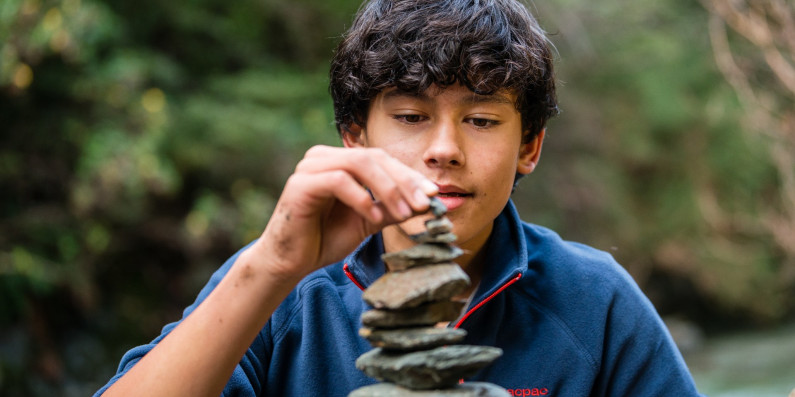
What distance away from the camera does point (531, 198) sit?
36.9ft

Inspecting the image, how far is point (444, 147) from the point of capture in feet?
8.52

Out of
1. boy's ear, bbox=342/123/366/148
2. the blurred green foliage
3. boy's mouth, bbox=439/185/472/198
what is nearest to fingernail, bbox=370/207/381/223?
boy's mouth, bbox=439/185/472/198

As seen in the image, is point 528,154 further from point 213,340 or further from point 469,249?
point 213,340

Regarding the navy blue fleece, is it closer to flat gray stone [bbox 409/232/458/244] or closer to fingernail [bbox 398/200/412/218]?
flat gray stone [bbox 409/232/458/244]

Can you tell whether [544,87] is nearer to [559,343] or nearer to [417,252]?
[559,343]

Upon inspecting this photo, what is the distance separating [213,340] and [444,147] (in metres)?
0.98

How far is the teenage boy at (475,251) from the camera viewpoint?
271 cm

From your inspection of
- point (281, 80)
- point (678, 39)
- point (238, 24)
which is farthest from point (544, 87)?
point (678, 39)

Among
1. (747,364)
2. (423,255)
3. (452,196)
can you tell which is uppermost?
(452,196)

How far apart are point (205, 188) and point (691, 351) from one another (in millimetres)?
8610

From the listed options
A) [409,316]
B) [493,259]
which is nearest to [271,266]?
[409,316]

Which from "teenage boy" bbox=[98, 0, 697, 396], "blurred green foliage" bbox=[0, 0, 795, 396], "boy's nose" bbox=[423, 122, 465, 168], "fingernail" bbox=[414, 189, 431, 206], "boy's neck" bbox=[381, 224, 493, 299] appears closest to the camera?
"fingernail" bbox=[414, 189, 431, 206]

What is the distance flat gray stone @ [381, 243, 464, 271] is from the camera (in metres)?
2.05

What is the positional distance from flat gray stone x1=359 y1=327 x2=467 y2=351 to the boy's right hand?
26 centimetres
